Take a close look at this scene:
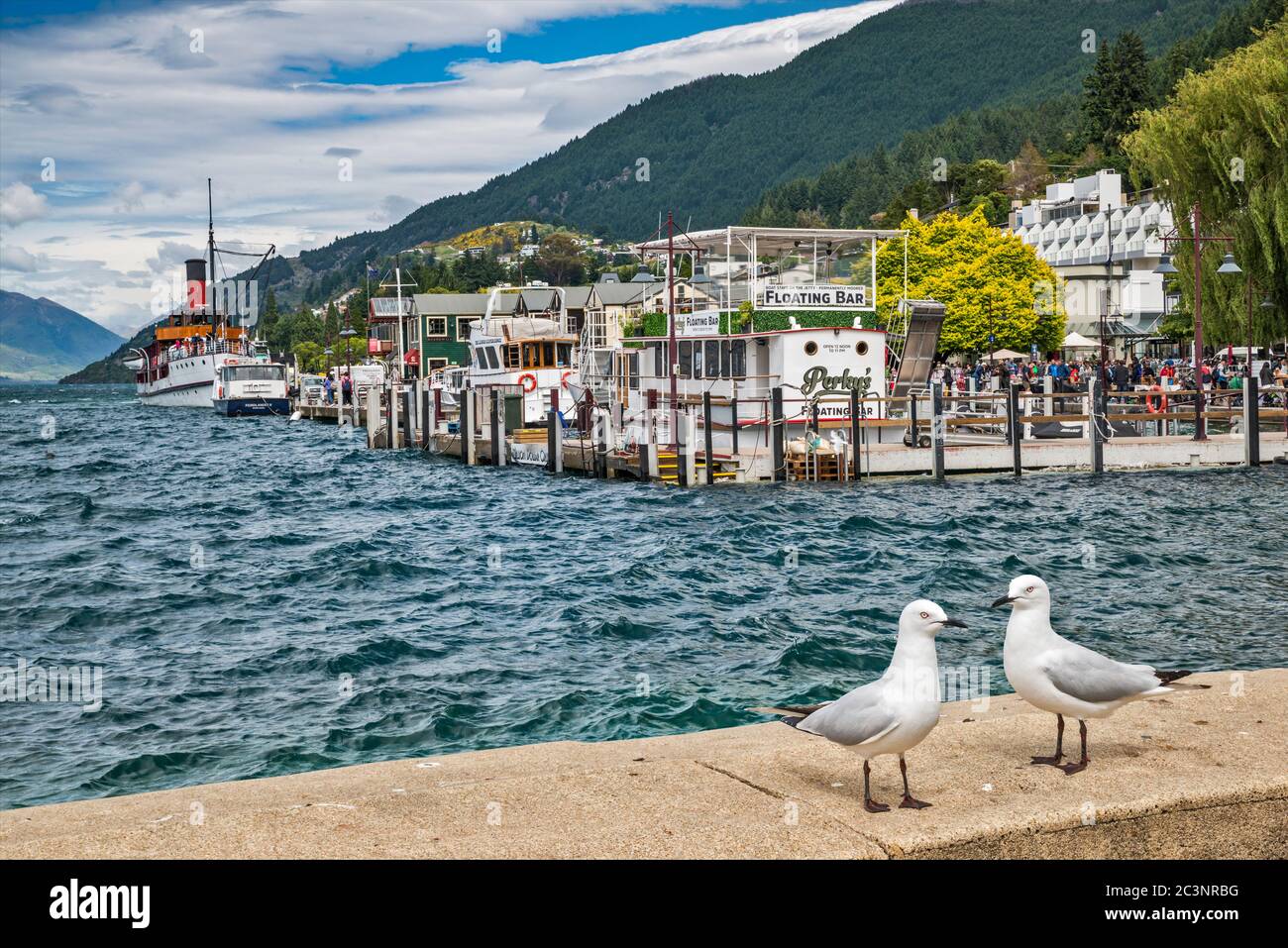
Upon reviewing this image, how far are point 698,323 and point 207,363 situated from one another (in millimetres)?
84369

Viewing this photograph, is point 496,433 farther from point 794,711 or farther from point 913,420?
point 794,711

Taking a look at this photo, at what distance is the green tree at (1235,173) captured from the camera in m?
42.6

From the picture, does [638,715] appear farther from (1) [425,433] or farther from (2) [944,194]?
(2) [944,194]

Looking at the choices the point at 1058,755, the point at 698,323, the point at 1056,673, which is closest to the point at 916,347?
the point at 698,323

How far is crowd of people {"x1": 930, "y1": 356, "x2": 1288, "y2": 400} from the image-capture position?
4643 centimetres

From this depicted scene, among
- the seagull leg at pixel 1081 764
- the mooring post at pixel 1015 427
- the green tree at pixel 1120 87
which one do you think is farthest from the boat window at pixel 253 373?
the seagull leg at pixel 1081 764

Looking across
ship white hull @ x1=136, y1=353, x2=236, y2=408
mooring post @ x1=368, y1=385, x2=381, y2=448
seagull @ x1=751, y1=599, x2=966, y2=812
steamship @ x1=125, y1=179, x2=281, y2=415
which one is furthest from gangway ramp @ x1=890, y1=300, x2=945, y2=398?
ship white hull @ x1=136, y1=353, x2=236, y2=408

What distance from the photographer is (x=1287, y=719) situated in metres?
6.93

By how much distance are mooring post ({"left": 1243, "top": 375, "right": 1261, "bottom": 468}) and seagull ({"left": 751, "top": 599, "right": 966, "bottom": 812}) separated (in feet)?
110

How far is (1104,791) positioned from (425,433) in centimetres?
5408

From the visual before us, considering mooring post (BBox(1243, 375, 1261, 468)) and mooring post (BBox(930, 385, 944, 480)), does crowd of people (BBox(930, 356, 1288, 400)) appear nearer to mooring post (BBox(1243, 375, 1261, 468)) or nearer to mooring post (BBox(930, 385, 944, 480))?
mooring post (BBox(1243, 375, 1261, 468))
